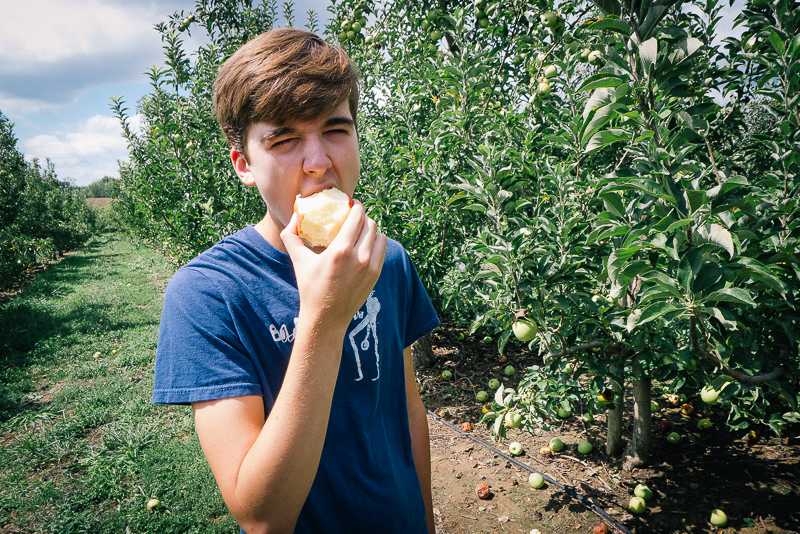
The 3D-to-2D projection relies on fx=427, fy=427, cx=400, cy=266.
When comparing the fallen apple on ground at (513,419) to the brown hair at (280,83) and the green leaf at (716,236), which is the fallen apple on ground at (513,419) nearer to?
the green leaf at (716,236)

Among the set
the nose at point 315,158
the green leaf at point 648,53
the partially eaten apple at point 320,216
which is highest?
the green leaf at point 648,53

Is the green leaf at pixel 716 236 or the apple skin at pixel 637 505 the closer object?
the green leaf at pixel 716 236

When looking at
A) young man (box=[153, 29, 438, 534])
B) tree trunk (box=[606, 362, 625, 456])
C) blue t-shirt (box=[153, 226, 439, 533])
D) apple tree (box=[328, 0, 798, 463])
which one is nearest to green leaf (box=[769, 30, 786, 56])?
apple tree (box=[328, 0, 798, 463])

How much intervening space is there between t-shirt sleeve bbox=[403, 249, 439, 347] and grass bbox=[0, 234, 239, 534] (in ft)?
6.97

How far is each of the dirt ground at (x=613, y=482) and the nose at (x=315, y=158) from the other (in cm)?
240

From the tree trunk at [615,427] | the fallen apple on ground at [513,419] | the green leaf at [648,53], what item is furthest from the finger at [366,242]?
the tree trunk at [615,427]

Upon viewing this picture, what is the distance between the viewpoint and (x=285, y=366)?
0.98 meters

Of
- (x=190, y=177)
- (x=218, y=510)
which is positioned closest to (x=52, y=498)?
(x=218, y=510)

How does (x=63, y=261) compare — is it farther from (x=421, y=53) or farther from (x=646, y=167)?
(x=646, y=167)

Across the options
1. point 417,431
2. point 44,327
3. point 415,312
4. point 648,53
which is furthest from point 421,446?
point 44,327

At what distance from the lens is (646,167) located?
1290 mm

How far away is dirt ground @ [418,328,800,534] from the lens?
2.43m

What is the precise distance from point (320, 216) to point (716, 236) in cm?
102

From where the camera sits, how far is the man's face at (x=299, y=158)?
96 centimetres
